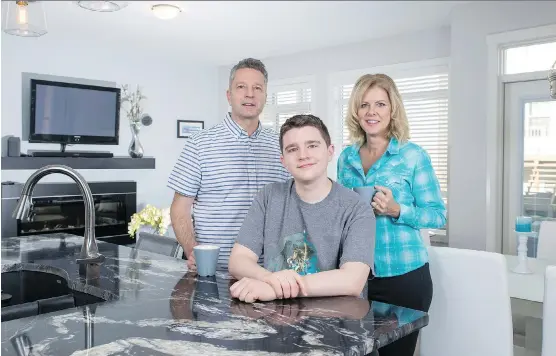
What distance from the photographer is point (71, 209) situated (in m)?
5.34

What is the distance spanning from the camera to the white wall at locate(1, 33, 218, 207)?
16.5 feet

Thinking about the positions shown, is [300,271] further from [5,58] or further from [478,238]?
[5,58]

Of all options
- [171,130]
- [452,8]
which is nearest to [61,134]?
[171,130]

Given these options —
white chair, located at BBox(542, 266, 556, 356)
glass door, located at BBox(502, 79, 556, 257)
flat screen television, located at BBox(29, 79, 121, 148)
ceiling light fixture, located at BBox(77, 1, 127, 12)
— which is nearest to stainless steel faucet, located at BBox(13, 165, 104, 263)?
white chair, located at BBox(542, 266, 556, 356)

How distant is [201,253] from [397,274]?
679 mm

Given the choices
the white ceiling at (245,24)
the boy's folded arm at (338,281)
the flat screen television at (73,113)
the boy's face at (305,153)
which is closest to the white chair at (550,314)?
the boy's folded arm at (338,281)

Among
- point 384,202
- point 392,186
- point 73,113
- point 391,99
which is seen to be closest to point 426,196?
point 392,186

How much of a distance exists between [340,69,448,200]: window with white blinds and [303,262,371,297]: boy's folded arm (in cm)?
388

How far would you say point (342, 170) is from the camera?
76.0 inches

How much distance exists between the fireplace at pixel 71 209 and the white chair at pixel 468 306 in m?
4.07

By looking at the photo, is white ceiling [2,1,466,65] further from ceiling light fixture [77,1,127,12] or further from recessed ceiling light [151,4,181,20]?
ceiling light fixture [77,1,127,12]

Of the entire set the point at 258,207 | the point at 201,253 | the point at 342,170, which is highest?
the point at 342,170

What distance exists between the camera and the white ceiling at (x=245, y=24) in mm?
4281

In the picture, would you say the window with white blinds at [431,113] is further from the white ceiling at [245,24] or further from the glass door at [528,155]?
the glass door at [528,155]
